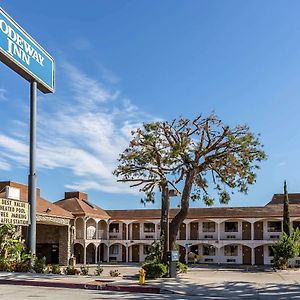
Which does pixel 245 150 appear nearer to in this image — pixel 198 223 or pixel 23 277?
pixel 23 277

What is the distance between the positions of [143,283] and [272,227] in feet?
112

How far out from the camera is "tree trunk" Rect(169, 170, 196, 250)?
28562 millimetres

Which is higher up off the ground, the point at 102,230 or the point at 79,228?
the point at 79,228

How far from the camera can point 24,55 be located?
79.0 ft

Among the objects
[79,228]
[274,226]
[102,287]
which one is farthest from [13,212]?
[274,226]

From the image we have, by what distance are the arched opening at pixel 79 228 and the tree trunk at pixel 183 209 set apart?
22545 millimetres

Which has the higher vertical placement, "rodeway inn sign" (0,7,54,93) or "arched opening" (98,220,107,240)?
"rodeway inn sign" (0,7,54,93)

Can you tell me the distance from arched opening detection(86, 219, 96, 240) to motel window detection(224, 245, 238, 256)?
558 inches

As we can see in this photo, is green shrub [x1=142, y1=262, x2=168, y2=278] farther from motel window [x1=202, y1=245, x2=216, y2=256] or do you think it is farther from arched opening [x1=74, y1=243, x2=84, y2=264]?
motel window [x1=202, y1=245, x2=216, y2=256]

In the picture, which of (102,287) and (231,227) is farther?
(231,227)

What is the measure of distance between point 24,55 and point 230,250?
119 feet

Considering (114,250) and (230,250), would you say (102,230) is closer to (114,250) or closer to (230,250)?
(114,250)

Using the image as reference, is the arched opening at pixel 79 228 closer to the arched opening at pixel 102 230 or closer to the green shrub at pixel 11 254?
the arched opening at pixel 102 230

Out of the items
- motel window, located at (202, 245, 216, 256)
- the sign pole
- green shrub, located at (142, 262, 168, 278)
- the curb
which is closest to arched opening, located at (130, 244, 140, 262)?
motel window, located at (202, 245, 216, 256)
